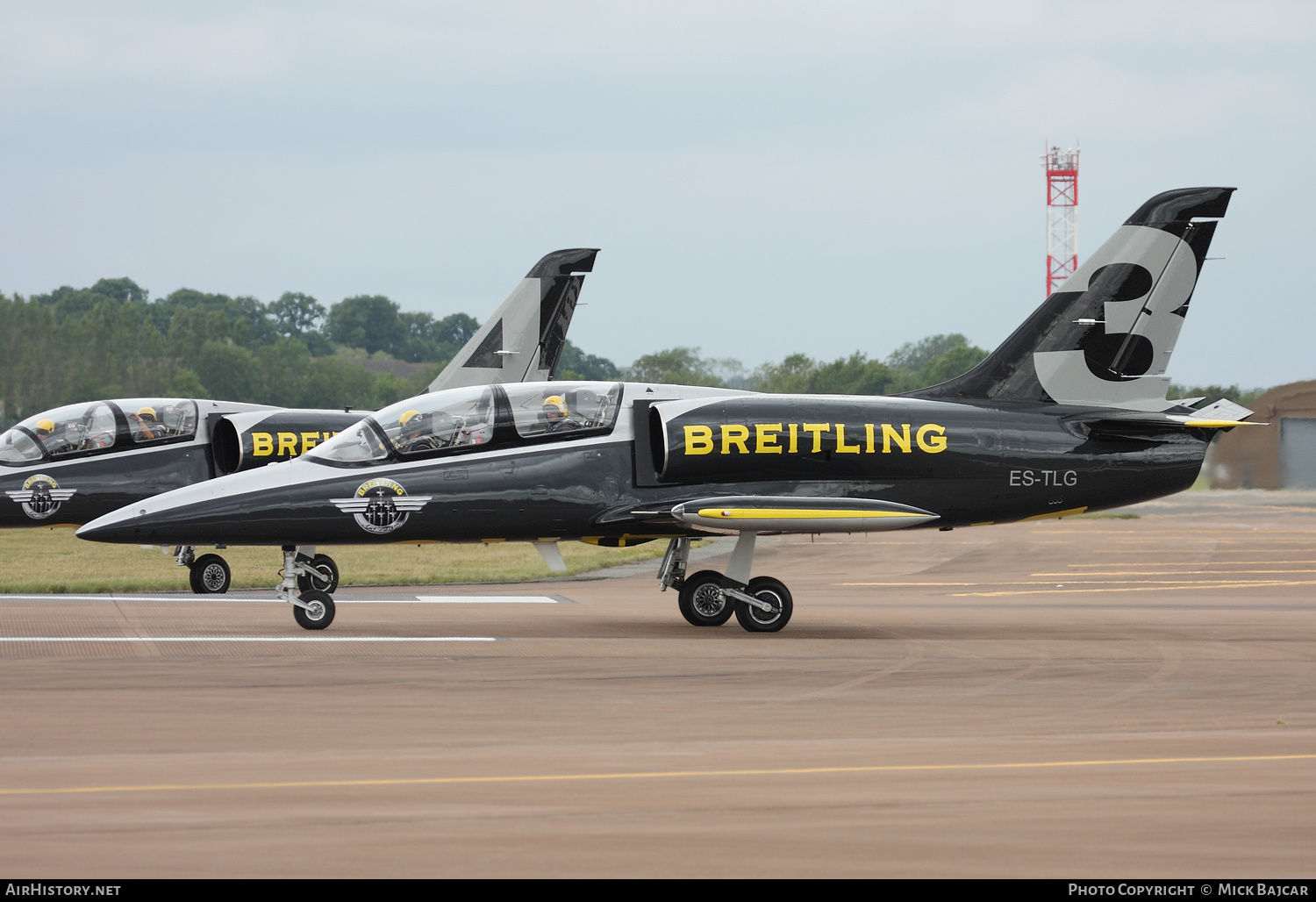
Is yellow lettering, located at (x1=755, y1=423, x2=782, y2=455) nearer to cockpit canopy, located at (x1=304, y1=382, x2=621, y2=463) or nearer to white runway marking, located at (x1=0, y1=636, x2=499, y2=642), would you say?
cockpit canopy, located at (x1=304, y1=382, x2=621, y2=463)

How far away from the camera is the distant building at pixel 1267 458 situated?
41.2m

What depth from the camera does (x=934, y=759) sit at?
26.2 ft

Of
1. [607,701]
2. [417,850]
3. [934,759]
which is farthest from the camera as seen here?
[607,701]

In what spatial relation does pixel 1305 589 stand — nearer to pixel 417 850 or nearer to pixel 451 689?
pixel 451 689

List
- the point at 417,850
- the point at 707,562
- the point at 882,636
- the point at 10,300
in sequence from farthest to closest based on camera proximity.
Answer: the point at 10,300, the point at 707,562, the point at 882,636, the point at 417,850

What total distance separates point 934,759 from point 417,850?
3.36 metres

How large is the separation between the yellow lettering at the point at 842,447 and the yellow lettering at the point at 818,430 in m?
0.11

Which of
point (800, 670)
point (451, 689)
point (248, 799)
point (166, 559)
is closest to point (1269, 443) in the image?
point (166, 559)

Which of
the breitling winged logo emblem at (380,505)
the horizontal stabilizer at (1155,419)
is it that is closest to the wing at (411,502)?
the breitling winged logo emblem at (380,505)

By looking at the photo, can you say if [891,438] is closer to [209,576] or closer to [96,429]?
[209,576]

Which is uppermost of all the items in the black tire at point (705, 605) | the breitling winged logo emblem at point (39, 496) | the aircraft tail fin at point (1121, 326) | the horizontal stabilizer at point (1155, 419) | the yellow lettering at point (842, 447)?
the aircraft tail fin at point (1121, 326)

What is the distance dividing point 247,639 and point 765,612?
17.9ft

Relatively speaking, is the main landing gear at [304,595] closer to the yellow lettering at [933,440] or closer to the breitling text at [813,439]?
the breitling text at [813,439]

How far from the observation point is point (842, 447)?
15.6 metres
